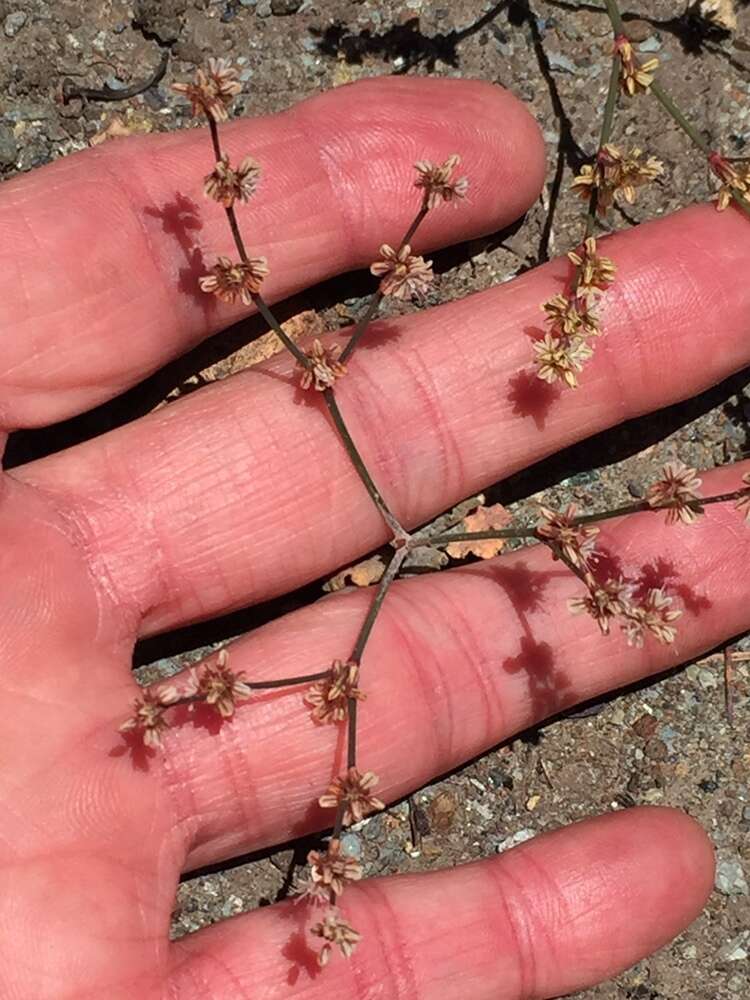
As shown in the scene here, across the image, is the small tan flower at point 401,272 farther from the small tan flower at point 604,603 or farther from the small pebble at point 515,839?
the small pebble at point 515,839

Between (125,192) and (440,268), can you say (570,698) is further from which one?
(125,192)

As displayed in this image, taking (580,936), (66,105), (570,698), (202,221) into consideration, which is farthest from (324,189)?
(580,936)

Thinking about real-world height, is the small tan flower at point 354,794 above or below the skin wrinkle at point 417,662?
below

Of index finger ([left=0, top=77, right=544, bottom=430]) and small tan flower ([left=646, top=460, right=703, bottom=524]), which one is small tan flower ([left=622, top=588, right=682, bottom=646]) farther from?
index finger ([left=0, top=77, right=544, bottom=430])

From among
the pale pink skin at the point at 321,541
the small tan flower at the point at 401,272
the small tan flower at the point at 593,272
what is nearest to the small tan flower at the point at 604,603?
the pale pink skin at the point at 321,541

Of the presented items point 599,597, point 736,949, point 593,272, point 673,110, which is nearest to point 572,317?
point 593,272

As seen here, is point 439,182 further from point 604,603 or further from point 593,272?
point 604,603

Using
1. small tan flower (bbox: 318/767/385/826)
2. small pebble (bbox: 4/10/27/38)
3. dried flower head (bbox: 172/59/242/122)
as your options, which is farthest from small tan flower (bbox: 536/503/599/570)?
small pebble (bbox: 4/10/27/38)
